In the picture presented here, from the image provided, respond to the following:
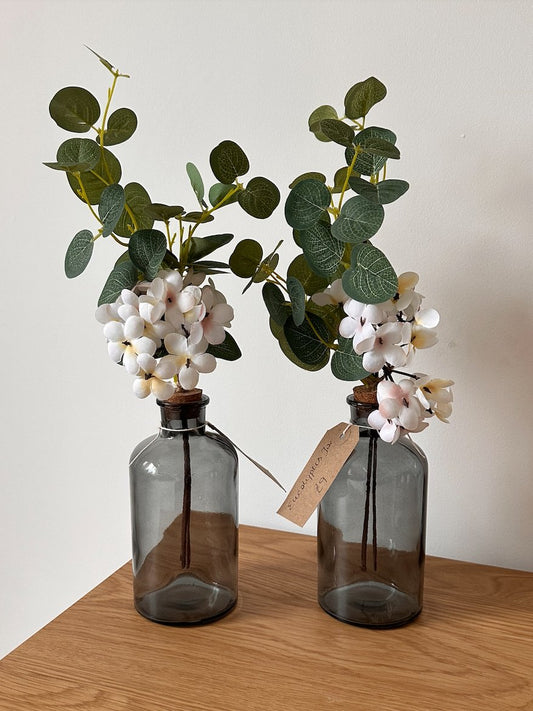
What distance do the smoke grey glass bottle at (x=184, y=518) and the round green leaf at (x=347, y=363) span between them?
0.16 m

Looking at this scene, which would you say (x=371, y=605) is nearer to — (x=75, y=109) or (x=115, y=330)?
(x=115, y=330)

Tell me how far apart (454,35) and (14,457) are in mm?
944

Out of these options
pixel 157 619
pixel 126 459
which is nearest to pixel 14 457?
pixel 126 459

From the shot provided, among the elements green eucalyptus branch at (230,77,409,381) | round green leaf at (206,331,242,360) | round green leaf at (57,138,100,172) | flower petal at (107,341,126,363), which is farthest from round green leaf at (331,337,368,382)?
round green leaf at (57,138,100,172)

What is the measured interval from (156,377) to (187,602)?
0.92ft

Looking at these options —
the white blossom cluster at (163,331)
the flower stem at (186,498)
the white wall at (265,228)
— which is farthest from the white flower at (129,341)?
the white wall at (265,228)

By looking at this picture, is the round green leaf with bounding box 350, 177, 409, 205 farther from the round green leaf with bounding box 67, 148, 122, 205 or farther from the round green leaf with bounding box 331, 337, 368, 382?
the round green leaf with bounding box 67, 148, 122, 205

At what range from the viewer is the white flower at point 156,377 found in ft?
2.42

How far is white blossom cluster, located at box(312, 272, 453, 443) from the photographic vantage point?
2.41ft

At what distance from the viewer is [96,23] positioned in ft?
3.58

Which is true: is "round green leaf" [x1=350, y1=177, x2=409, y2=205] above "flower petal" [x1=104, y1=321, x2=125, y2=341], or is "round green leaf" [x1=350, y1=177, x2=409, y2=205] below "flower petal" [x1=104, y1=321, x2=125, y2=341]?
above

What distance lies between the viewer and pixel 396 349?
0.73 metres

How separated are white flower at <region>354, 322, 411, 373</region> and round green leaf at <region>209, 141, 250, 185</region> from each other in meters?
0.23

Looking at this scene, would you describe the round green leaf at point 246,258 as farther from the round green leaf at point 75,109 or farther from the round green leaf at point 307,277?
the round green leaf at point 75,109
